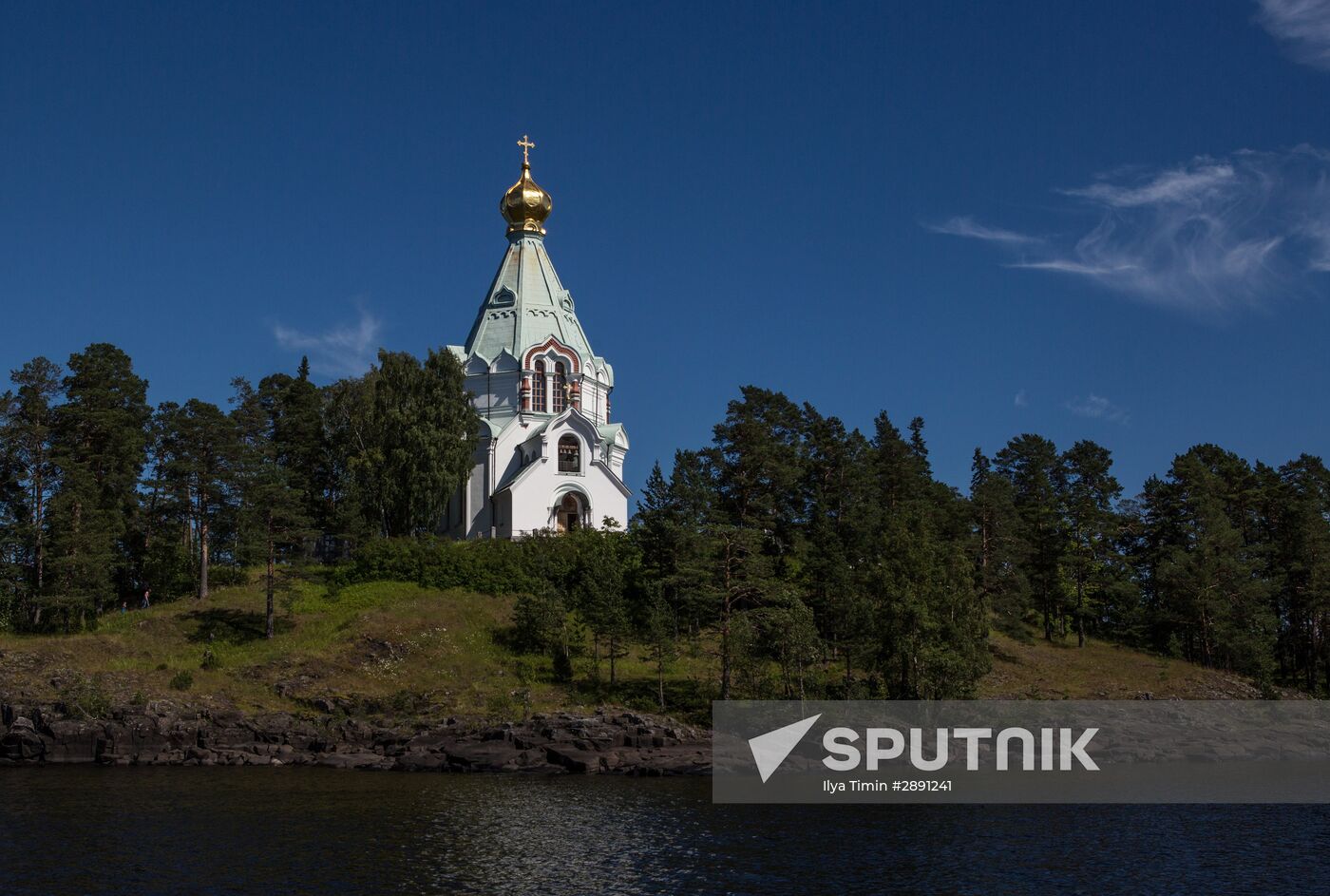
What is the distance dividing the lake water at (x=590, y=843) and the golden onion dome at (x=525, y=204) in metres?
43.0

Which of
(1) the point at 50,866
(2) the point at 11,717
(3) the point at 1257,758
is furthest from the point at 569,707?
(3) the point at 1257,758

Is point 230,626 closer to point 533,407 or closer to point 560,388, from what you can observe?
point 533,407

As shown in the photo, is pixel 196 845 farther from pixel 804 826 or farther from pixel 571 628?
pixel 571 628

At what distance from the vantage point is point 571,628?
172 feet

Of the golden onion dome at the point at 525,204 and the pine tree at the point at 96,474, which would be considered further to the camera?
the golden onion dome at the point at 525,204

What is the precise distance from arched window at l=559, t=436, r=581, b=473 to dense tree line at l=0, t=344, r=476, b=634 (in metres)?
4.93

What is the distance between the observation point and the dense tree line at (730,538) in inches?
1940

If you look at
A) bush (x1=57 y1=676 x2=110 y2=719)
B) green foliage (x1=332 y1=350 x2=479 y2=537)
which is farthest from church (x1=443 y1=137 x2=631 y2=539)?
bush (x1=57 y1=676 x2=110 y2=719)

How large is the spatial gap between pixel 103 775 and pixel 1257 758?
45.0 m

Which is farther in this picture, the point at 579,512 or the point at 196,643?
the point at 579,512

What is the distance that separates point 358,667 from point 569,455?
787 inches

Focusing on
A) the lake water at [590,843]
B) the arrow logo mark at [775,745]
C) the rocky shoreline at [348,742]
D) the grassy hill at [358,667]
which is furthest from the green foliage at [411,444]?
the lake water at [590,843]

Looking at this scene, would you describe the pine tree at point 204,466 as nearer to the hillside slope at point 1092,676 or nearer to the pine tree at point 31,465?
the pine tree at point 31,465

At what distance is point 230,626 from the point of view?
178ft
